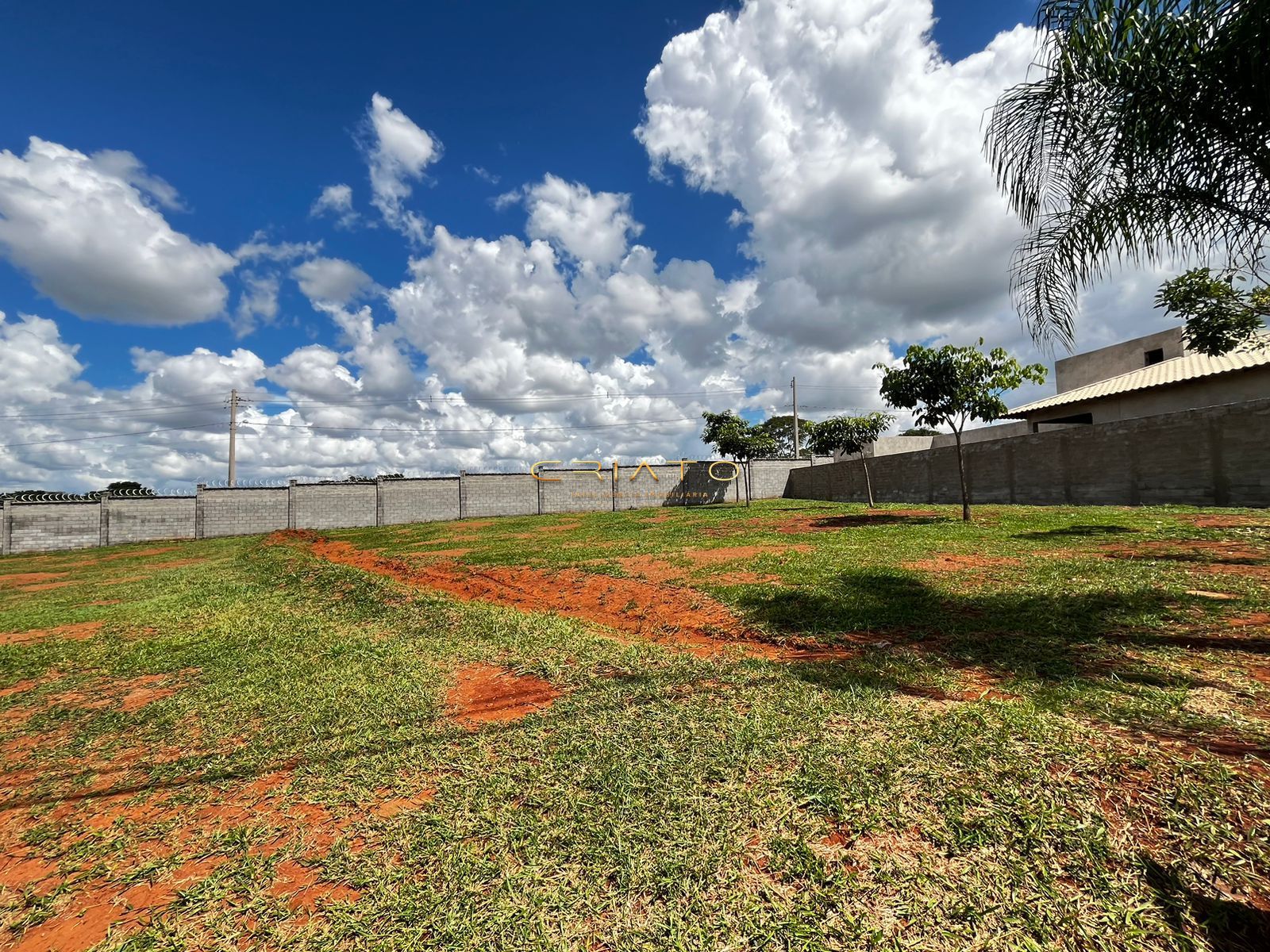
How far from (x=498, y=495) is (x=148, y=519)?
13447mm

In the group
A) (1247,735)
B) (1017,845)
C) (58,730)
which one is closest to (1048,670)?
(1247,735)

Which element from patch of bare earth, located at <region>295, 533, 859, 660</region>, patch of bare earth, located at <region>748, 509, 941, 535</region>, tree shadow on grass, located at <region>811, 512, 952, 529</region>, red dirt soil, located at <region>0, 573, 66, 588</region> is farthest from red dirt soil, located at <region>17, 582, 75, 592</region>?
tree shadow on grass, located at <region>811, 512, 952, 529</region>

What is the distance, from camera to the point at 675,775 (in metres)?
2.35

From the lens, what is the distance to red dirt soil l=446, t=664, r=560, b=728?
319cm

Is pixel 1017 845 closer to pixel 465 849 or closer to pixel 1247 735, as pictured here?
pixel 1247 735

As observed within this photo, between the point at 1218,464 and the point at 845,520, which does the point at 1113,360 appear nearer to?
the point at 1218,464

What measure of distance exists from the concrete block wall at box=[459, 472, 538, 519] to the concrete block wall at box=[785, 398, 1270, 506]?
16.8m

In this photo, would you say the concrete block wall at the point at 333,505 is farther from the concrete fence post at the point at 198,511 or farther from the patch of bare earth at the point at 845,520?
the patch of bare earth at the point at 845,520

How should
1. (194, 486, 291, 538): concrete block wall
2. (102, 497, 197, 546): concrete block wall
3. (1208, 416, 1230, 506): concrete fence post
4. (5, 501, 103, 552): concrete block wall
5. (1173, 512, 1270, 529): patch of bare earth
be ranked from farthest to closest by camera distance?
(194, 486, 291, 538): concrete block wall
(102, 497, 197, 546): concrete block wall
(5, 501, 103, 552): concrete block wall
(1208, 416, 1230, 506): concrete fence post
(1173, 512, 1270, 529): patch of bare earth

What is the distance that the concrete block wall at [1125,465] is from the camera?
10.6 meters

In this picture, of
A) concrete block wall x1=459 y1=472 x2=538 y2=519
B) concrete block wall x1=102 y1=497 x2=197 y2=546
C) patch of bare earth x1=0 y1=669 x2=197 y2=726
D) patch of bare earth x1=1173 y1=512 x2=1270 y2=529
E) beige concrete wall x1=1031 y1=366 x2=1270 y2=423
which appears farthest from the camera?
concrete block wall x1=459 y1=472 x2=538 y2=519

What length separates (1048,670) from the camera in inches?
130

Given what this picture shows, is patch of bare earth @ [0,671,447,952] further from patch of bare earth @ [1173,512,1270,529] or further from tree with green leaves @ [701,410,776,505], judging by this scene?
tree with green leaves @ [701,410,776,505]

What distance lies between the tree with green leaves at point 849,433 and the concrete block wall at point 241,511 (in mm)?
22660
